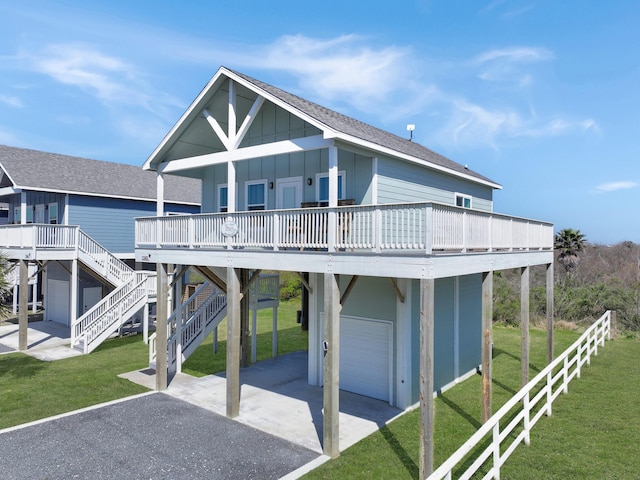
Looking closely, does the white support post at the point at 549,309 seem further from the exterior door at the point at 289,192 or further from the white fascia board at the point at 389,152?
the exterior door at the point at 289,192

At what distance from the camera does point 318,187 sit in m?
13.2

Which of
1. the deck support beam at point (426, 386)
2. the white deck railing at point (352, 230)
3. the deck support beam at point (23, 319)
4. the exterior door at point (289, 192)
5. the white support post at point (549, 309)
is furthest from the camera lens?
the deck support beam at point (23, 319)

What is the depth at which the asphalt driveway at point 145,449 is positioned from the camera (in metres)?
8.19

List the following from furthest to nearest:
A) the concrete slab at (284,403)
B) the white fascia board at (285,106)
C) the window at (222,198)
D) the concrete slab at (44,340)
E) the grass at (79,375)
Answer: the concrete slab at (44,340)
the window at (222,198)
the grass at (79,375)
the concrete slab at (284,403)
the white fascia board at (285,106)

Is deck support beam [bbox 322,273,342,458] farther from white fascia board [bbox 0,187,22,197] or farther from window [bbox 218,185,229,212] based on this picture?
white fascia board [bbox 0,187,22,197]

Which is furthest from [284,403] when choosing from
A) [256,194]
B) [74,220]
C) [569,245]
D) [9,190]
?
[569,245]

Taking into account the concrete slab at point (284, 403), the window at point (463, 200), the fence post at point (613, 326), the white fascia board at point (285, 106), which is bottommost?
the concrete slab at point (284, 403)

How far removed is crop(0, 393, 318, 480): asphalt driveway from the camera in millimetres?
8188

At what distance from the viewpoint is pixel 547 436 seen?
384 inches


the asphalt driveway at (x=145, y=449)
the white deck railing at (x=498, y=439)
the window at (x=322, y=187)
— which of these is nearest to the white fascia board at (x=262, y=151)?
the window at (x=322, y=187)

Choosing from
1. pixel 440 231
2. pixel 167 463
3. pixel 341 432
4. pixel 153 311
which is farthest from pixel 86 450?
pixel 153 311

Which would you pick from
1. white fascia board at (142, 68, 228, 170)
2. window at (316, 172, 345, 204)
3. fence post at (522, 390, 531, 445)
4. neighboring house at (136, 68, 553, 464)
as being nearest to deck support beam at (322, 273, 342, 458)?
neighboring house at (136, 68, 553, 464)

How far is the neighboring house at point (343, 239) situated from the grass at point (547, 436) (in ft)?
2.66

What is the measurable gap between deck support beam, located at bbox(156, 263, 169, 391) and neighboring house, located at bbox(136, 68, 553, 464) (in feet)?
0.14
